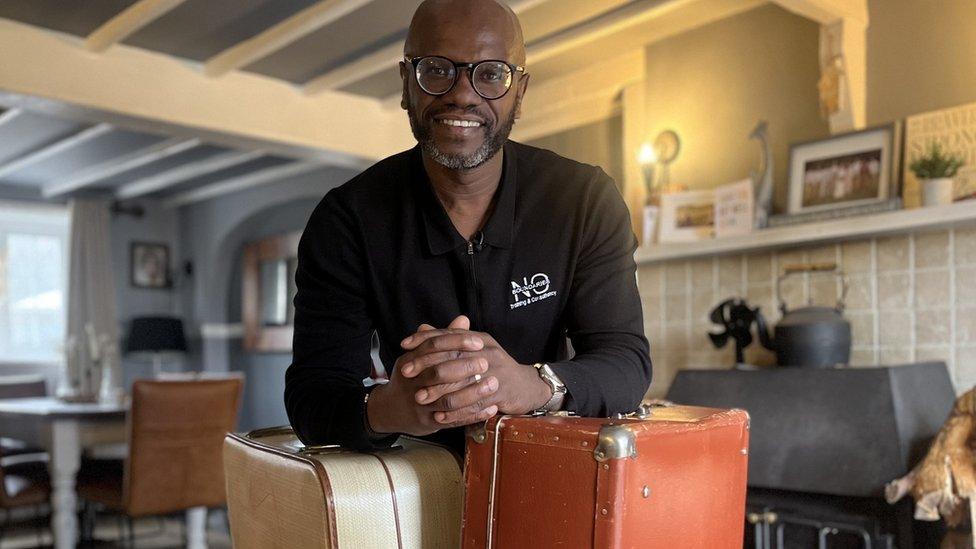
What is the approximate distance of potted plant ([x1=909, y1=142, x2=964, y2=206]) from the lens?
2740mm

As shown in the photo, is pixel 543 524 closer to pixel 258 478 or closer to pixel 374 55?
pixel 258 478

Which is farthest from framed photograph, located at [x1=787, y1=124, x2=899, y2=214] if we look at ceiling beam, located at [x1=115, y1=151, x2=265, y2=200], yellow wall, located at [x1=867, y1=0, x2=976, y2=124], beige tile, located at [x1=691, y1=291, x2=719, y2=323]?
ceiling beam, located at [x1=115, y1=151, x2=265, y2=200]

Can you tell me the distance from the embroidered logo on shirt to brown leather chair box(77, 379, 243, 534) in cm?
281

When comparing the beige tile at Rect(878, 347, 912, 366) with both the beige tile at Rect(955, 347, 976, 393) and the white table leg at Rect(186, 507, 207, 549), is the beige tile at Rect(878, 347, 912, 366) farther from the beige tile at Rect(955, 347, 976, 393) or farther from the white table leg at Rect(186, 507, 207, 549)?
the white table leg at Rect(186, 507, 207, 549)

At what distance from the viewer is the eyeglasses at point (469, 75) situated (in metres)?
1.06

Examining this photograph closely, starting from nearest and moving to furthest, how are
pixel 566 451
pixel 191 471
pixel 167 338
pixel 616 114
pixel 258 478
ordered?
pixel 566 451, pixel 258 478, pixel 191 471, pixel 616 114, pixel 167 338

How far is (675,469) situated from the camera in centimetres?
83

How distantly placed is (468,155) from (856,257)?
245 centimetres

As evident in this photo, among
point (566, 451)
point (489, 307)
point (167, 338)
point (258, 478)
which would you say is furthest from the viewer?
point (167, 338)

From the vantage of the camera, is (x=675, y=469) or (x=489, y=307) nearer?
(x=675, y=469)

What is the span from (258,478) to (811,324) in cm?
238

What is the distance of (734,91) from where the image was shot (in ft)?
11.8

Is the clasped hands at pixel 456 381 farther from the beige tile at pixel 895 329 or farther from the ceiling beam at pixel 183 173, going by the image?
the ceiling beam at pixel 183 173

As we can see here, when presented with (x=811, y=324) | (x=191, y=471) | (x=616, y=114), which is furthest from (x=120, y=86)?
(x=811, y=324)
